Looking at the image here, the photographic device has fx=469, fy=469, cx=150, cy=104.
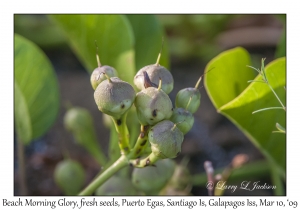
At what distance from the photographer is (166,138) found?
2.13 ft

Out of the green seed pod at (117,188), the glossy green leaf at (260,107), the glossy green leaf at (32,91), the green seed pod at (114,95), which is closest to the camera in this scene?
the green seed pod at (114,95)

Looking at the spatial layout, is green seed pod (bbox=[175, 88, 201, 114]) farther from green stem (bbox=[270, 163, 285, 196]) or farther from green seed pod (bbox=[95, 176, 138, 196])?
green stem (bbox=[270, 163, 285, 196])

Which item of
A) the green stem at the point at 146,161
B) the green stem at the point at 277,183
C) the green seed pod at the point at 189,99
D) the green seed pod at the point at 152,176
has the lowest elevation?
the green stem at the point at 277,183

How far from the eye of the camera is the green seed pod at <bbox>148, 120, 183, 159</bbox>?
651 millimetres

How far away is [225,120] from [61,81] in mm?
661

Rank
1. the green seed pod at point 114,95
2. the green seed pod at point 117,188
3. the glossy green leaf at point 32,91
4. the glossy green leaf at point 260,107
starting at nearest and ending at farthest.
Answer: the green seed pod at point 114,95
the glossy green leaf at point 260,107
the green seed pod at point 117,188
the glossy green leaf at point 32,91

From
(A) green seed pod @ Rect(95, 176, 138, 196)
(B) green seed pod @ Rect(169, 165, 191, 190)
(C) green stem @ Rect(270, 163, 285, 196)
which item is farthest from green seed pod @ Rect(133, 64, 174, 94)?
(C) green stem @ Rect(270, 163, 285, 196)

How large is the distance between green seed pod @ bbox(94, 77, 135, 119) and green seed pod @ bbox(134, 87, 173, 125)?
2cm

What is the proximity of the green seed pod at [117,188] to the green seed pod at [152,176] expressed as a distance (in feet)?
0.09

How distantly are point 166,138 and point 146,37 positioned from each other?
568mm

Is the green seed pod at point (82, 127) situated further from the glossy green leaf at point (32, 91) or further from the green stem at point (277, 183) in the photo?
the green stem at point (277, 183)

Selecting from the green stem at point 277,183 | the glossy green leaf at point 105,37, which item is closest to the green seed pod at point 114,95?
the glossy green leaf at point 105,37

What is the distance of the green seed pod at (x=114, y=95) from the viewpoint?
65 cm

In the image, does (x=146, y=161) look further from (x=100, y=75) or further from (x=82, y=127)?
(x=82, y=127)
